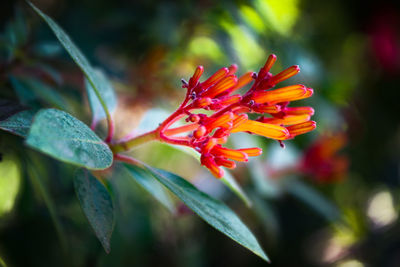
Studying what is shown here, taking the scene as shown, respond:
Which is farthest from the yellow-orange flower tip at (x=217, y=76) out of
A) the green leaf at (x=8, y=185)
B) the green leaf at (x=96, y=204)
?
the green leaf at (x=8, y=185)

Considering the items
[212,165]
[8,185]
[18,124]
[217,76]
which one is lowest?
[8,185]

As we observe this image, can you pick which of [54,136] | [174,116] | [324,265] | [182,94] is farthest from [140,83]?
[324,265]

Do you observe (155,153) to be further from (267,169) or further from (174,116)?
(174,116)

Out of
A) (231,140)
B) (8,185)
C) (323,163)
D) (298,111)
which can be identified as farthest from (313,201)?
(8,185)

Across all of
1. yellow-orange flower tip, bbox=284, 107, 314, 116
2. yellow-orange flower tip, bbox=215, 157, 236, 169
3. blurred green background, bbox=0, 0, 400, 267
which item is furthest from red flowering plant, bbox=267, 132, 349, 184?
yellow-orange flower tip, bbox=215, 157, 236, 169

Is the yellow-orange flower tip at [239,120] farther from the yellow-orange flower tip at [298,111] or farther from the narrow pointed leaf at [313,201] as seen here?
the narrow pointed leaf at [313,201]

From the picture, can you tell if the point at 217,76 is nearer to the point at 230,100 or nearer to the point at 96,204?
the point at 230,100

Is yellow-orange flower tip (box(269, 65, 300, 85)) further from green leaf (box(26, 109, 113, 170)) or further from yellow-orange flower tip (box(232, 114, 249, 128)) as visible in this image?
green leaf (box(26, 109, 113, 170))
